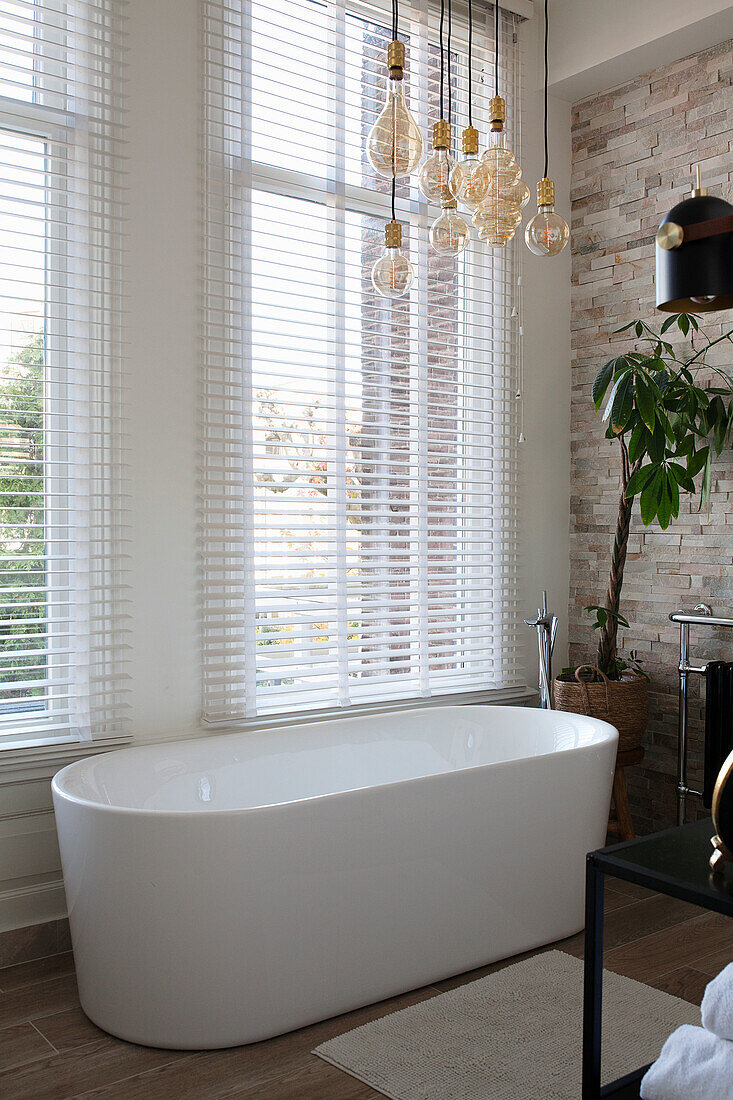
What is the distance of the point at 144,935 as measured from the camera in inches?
85.2

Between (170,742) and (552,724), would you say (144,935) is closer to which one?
(170,742)

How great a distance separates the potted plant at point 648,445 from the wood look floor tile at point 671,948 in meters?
0.78

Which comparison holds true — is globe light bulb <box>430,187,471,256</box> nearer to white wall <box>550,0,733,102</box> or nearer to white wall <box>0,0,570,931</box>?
white wall <box>0,0,570,931</box>

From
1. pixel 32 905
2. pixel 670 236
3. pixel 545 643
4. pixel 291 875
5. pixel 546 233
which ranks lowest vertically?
pixel 32 905

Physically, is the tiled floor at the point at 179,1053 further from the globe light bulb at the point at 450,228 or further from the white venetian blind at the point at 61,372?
the globe light bulb at the point at 450,228

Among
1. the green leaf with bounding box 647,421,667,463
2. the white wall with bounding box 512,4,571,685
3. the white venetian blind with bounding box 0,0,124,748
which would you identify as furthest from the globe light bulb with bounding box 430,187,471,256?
the white wall with bounding box 512,4,571,685

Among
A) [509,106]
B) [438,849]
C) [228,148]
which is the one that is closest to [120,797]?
[438,849]

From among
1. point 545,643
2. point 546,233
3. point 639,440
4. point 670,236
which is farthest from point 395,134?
point 545,643

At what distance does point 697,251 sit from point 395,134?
3.53 feet

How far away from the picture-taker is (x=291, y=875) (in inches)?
88.6

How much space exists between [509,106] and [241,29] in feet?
4.47

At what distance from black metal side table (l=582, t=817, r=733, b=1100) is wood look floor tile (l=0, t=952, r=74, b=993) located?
1.76m

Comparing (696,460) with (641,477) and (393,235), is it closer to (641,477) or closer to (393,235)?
(641,477)

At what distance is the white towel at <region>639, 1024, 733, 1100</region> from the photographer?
4.14 ft
